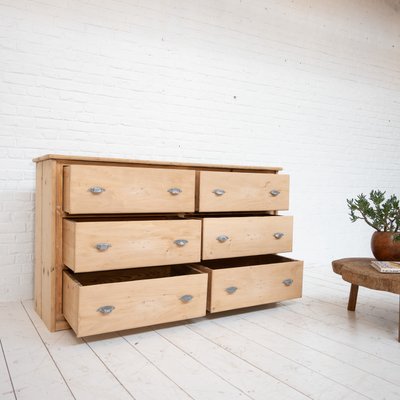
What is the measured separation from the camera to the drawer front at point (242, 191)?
2055 mm

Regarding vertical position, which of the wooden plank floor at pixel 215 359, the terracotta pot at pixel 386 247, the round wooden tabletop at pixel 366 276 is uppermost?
the terracotta pot at pixel 386 247

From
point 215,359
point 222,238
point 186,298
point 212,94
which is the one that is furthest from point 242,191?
point 212,94

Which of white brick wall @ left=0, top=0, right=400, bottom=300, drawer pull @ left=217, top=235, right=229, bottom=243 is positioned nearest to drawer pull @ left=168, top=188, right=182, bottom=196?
drawer pull @ left=217, top=235, right=229, bottom=243

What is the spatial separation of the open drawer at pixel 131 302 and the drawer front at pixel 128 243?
0.28ft

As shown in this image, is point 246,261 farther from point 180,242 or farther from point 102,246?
point 102,246

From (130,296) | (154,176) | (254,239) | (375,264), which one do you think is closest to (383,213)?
(375,264)

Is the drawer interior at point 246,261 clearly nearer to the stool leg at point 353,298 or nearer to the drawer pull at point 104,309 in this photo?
the stool leg at point 353,298

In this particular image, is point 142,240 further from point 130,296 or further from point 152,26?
point 152,26

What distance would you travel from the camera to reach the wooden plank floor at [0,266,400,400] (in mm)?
1360

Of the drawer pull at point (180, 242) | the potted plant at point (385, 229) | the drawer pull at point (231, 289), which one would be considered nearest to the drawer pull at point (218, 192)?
the drawer pull at point (180, 242)

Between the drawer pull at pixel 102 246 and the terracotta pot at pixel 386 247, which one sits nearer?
the drawer pull at pixel 102 246

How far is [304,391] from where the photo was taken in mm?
1375

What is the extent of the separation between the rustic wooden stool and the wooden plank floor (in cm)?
24

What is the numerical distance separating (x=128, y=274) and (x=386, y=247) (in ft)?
4.33
